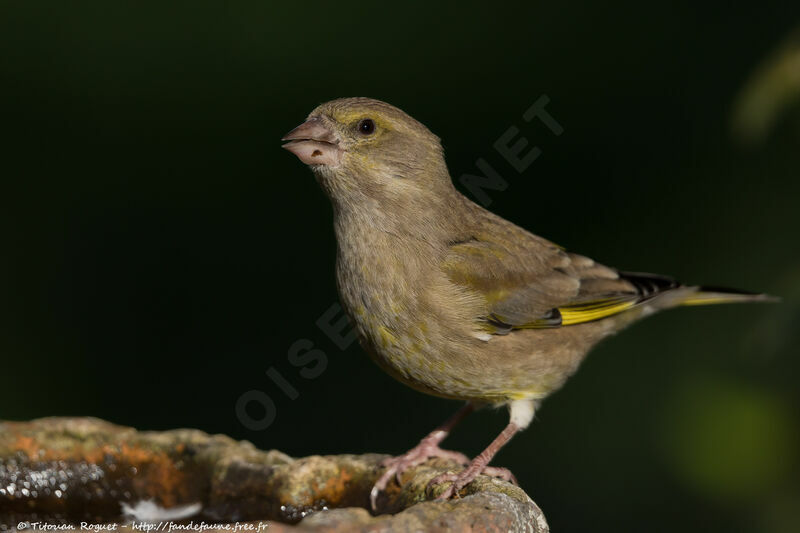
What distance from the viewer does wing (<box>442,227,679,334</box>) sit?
426cm

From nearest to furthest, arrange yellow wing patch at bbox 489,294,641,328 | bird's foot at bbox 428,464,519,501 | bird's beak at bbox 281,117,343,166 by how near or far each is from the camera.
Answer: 1. bird's foot at bbox 428,464,519,501
2. bird's beak at bbox 281,117,343,166
3. yellow wing patch at bbox 489,294,641,328

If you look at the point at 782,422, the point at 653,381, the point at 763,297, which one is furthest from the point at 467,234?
the point at 653,381

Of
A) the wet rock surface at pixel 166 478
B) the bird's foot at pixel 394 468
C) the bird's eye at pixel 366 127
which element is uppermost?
the bird's eye at pixel 366 127

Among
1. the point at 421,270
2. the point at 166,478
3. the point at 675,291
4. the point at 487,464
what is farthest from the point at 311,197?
the point at 166,478

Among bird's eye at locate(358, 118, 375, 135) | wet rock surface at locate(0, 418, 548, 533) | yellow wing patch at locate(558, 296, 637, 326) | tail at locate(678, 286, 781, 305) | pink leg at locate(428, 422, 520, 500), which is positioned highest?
bird's eye at locate(358, 118, 375, 135)

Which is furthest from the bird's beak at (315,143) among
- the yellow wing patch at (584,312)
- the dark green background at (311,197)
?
the dark green background at (311,197)

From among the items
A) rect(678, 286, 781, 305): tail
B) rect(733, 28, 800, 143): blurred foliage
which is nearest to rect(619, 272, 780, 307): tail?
rect(678, 286, 781, 305): tail

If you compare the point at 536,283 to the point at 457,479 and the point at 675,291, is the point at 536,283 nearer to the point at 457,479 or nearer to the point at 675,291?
the point at 675,291

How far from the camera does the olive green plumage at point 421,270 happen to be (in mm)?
3969

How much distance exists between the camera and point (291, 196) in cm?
658

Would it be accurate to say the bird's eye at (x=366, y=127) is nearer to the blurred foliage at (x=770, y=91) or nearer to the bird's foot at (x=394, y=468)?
the bird's foot at (x=394, y=468)

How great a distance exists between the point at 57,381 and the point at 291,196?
175cm

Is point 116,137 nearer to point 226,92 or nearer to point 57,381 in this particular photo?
point 226,92

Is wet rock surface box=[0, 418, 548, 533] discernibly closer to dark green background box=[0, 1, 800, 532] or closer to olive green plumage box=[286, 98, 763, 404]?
olive green plumage box=[286, 98, 763, 404]
